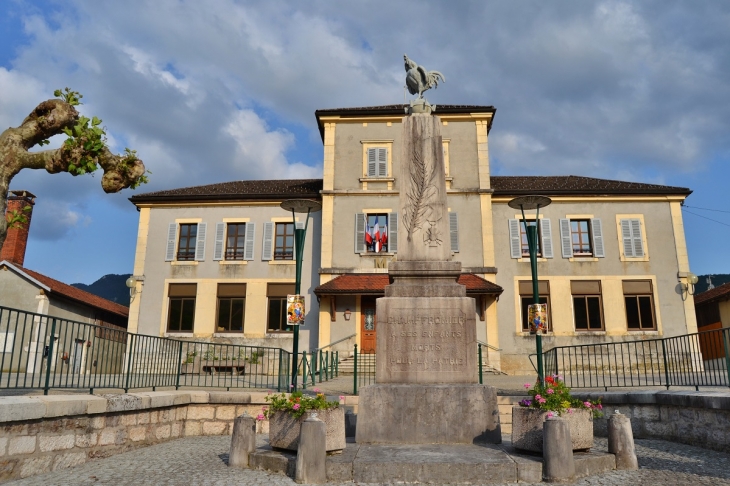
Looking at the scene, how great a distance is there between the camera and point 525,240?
23344 millimetres

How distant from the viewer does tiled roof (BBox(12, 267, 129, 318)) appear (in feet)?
76.6

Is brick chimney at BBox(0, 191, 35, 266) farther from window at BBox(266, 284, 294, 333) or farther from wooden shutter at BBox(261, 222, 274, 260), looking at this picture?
window at BBox(266, 284, 294, 333)

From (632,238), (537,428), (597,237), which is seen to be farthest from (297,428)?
(632,238)

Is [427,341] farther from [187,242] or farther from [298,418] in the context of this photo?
[187,242]

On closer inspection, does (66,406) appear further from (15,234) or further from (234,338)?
(15,234)

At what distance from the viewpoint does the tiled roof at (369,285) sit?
20.7 metres

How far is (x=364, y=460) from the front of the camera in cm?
572

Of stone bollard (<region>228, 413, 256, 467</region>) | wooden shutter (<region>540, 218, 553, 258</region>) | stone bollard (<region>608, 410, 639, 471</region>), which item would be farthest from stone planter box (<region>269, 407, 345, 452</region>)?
wooden shutter (<region>540, 218, 553, 258</region>)

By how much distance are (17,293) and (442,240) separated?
21.7m

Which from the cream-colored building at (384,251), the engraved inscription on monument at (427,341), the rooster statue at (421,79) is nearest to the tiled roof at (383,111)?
the cream-colored building at (384,251)

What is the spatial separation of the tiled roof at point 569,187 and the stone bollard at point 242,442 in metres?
18.9

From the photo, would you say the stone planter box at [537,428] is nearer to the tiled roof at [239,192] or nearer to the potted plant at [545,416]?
the potted plant at [545,416]

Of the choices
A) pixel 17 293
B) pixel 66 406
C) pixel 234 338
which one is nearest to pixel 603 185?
pixel 234 338

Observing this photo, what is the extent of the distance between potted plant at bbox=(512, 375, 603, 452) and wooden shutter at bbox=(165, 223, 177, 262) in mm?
20593
